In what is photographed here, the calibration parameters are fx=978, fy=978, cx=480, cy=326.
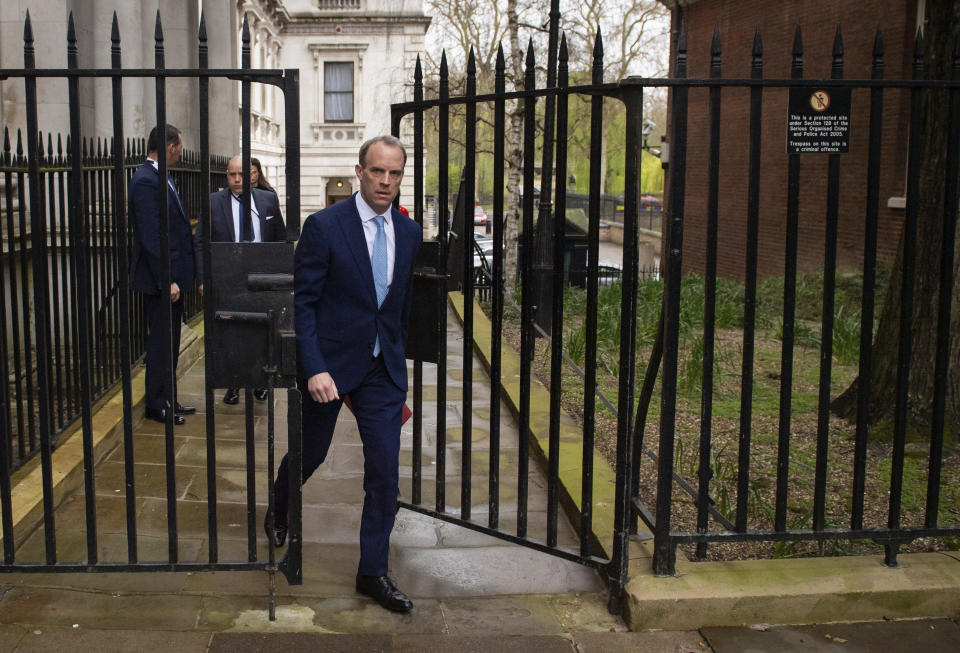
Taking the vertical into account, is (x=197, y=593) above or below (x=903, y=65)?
below

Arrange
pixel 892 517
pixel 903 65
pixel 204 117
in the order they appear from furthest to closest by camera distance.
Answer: pixel 903 65 → pixel 892 517 → pixel 204 117

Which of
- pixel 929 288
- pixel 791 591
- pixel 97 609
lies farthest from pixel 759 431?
pixel 97 609

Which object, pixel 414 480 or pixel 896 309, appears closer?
pixel 414 480

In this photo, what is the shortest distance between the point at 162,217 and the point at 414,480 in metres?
1.88

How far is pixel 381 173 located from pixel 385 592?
70.8 inches

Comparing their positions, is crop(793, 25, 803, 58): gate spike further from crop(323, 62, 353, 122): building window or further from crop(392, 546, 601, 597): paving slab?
crop(323, 62, 353, 122): building window

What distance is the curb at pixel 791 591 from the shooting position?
4.08 m

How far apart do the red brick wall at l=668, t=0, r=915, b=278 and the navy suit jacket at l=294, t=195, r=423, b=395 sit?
38.1 feet

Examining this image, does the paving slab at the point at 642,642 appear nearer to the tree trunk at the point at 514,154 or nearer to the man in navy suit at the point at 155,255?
the man in navy suit at the point at 155,255

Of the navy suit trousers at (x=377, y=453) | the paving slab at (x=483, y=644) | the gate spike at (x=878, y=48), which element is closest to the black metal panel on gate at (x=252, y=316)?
the navy suit trousers at (x=377, y=453)

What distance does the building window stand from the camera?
35594mm

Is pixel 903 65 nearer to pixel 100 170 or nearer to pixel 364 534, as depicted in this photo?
pixel 100 170

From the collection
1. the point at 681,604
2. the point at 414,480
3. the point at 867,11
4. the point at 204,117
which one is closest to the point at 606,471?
the point at 414,480

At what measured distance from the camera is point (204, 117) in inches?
148
